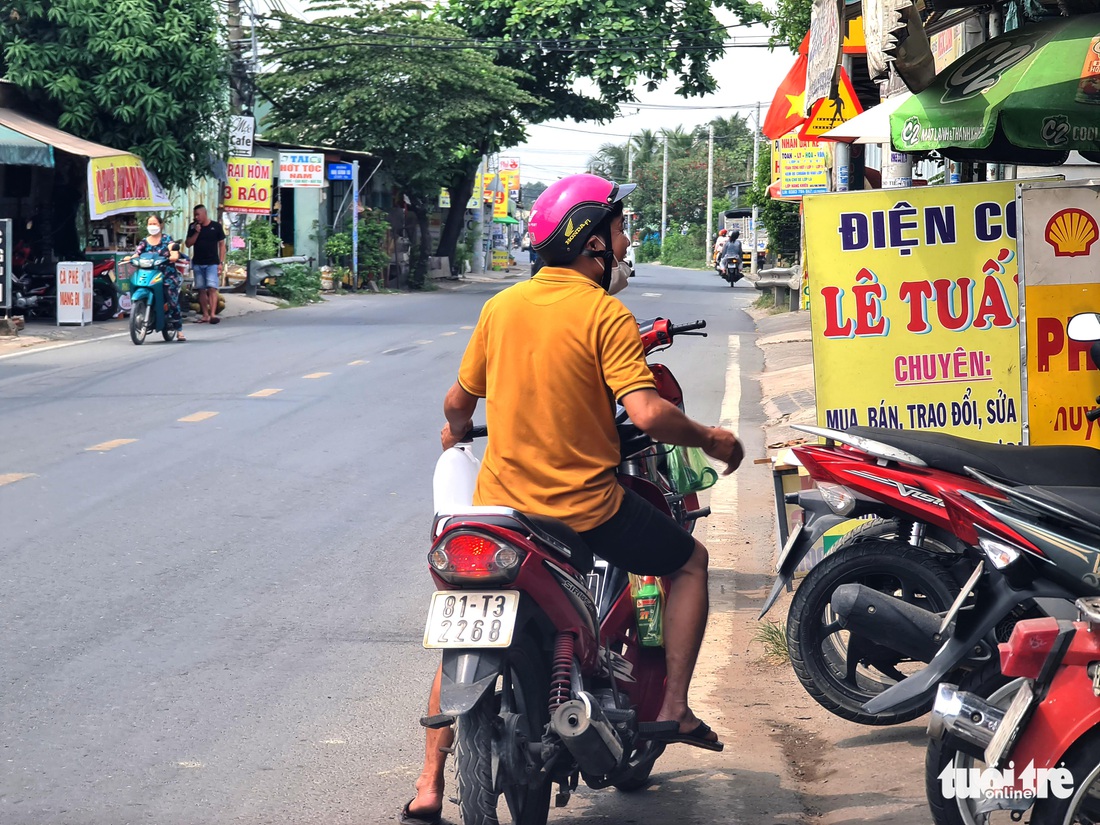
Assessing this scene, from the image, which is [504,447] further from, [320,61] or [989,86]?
[320,61]

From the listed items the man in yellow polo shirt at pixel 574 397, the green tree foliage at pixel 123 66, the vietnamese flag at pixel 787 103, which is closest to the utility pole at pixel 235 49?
the green tree foliage at pixel 123 66

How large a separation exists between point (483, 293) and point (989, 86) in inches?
1177

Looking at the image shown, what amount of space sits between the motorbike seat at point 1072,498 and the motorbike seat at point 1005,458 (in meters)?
0.18

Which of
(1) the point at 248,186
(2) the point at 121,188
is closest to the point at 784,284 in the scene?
(1) the point at 248,186

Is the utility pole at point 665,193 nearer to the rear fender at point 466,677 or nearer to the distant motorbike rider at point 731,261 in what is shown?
the distant motorbike rider at point 731,261

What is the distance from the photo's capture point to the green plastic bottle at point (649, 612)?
12.9 ft

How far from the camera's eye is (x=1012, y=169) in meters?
9.19

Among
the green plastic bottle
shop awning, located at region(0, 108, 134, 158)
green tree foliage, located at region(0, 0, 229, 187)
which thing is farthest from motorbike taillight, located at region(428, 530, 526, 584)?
green tree foliage, located at region(0, 0, 229, 187)

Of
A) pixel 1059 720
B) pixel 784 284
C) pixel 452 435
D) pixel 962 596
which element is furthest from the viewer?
pixel 784 284

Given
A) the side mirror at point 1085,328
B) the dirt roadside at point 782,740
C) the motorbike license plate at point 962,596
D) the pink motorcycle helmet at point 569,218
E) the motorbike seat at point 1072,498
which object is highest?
the pink motorcycle helmet at point 569,218

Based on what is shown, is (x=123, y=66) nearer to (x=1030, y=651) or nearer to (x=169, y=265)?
(x=169, y=265)

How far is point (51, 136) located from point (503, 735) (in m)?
18.6

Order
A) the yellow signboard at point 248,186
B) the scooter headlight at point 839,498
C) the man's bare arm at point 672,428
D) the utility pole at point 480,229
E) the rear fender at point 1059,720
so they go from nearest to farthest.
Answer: the rear fender at point 1059,720, the man's bare arm at point 672,428, the scooter headlight at point 839,498, the yellow signboard at point 248,186, the utility pole at point 480,229

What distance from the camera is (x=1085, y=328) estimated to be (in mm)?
4227
